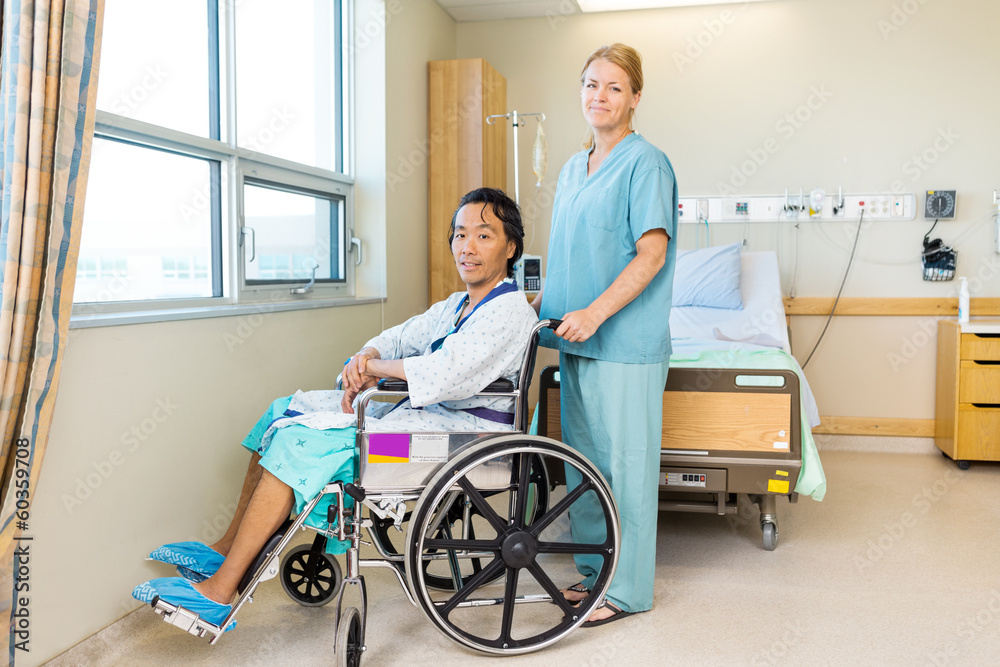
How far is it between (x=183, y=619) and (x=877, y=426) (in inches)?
136

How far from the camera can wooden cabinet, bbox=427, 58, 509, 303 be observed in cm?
377

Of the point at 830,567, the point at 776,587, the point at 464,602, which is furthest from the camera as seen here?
the point at 830,567

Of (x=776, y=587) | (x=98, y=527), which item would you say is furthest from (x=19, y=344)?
(x=776, y=587)

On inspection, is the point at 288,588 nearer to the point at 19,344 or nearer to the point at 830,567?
the point at 19,344

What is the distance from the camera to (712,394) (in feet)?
7.69

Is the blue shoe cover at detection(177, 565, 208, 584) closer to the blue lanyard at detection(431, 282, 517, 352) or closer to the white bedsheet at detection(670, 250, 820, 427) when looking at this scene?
the blue lanyard at detection(431, 282, 517, 352)

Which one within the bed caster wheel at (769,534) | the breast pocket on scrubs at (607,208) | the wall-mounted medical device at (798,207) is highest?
the wall-mounted medical device at (798,207)

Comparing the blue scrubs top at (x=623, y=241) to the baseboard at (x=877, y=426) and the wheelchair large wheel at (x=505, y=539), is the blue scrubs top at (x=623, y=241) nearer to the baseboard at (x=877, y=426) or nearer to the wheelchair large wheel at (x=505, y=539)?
the wheelchair large wheel at (x=505, y=539)

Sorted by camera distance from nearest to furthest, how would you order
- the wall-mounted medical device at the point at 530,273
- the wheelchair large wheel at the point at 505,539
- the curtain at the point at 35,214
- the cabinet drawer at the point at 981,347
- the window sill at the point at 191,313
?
the curtain at the point at 35,214 → the wheelchair large wheel at the point at 505,539 → the window sill at the point at 191,313 → the cabinet drawer at the point at 981,347 → the wall-mounted medical device at the point at 530,273

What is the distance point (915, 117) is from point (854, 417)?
4.90 feet

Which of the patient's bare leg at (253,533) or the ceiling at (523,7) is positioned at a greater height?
the ceiling at (523,7)

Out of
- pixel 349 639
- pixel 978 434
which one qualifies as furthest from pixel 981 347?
pixel 349 639

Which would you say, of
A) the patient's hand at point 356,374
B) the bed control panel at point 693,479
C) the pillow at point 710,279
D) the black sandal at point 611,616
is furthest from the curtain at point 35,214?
the pillow at point 710,279

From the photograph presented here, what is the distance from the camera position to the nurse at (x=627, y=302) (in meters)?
1.89
